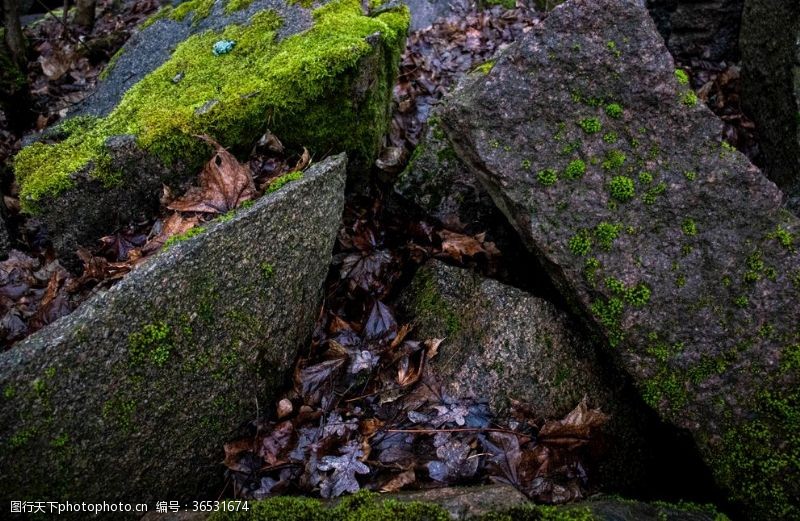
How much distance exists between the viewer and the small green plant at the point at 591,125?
8.89ft

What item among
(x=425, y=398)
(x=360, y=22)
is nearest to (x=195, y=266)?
(x=425, y=398)

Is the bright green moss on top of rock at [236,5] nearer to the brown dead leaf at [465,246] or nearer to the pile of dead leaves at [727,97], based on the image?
the brown dead leaf at [465,246]

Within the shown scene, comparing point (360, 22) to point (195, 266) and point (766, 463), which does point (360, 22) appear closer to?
point (195, 266)

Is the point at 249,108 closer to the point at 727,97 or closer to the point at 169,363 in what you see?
the point at 169,363

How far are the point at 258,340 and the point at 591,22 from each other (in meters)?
2.40

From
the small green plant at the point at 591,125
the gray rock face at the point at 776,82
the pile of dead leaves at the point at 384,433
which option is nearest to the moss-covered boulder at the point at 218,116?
the pile of dead leaves at the point at 384,433

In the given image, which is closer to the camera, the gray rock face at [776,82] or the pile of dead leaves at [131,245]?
the pile of dead leaves at [131,245]

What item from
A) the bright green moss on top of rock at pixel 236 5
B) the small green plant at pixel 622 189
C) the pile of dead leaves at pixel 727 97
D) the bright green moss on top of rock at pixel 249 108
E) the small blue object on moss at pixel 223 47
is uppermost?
the bright green moss on top of rock at pixel 236 5

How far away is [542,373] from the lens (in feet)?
8.75

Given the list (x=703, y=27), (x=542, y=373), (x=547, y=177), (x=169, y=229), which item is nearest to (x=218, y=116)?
(x=169, y=229)

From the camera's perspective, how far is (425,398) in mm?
2643

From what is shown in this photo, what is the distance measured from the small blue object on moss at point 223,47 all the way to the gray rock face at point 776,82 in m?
3.87

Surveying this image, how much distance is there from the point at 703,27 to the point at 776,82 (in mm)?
1437

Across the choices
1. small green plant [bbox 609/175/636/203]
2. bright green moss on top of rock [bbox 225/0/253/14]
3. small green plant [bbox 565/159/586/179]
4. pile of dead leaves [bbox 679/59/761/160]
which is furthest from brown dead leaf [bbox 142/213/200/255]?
pile of dead leaves [bbox 679/59/761/160]
